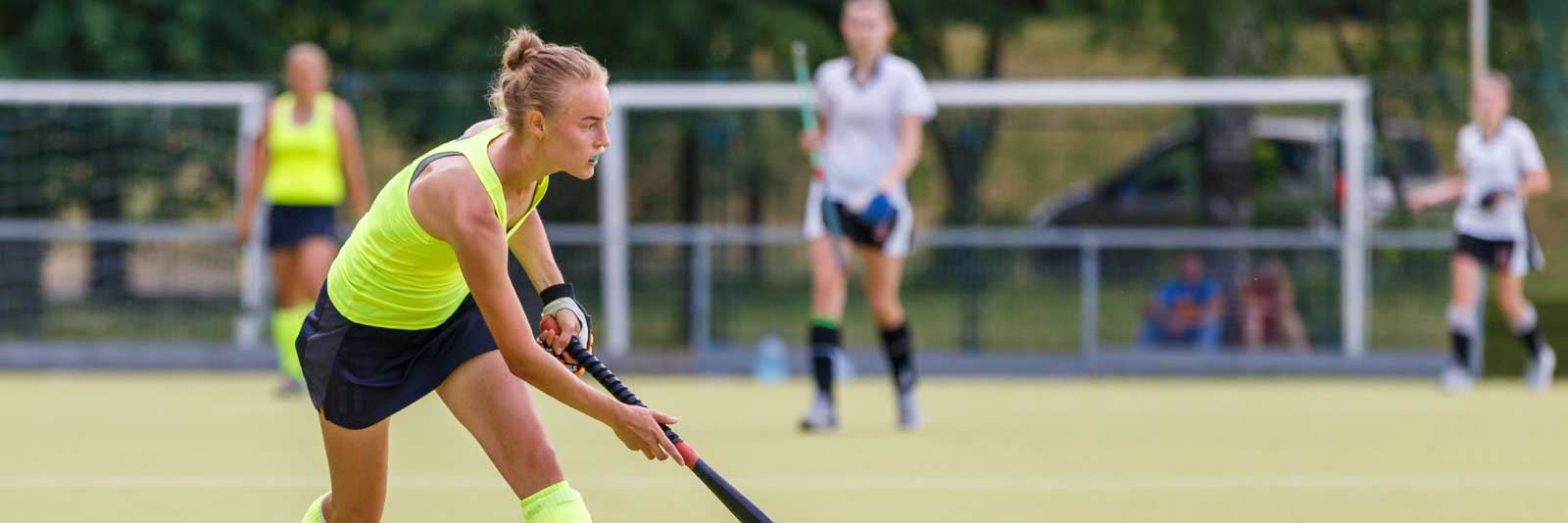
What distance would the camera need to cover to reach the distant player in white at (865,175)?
26.6 ft

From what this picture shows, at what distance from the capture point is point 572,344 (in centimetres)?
420

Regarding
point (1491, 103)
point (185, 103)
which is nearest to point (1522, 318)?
point (1491, 103)

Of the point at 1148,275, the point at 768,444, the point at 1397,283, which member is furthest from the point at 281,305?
the point at 1397,283

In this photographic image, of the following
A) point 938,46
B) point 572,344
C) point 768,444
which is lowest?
point 768,444

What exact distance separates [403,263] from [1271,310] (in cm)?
927

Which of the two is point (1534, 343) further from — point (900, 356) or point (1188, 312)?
point (900, 356)

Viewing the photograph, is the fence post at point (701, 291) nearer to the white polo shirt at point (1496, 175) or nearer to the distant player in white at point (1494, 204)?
the distant player in white at point (1494, 204)

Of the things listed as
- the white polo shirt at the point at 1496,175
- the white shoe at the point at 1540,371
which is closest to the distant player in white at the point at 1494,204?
the white polo shirt at the point at 1496,175

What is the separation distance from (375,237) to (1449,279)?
9628 mm

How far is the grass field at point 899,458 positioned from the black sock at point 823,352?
234 millimetres

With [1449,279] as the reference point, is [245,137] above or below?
above

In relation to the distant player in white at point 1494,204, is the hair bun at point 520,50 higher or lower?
higher

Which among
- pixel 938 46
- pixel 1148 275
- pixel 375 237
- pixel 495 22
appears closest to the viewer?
pixel 375 237

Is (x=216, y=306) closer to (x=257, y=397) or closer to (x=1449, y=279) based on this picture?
(x=257, y=397)
